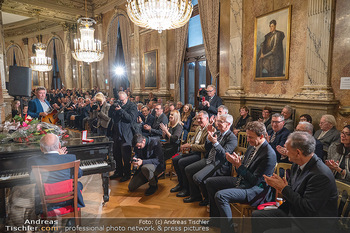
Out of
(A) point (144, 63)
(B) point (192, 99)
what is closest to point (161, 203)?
(B) point (192, 99)

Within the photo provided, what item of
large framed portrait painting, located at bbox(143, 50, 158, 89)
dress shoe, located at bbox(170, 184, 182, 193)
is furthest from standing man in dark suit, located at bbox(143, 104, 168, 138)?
large framed portrait painting, located at bbox(143, 50, 158, 89)

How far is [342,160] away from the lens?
274 cm

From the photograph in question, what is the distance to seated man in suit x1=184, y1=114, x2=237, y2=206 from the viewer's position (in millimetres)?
3091

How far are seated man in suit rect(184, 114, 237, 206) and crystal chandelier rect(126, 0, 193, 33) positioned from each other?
1787 millimetres

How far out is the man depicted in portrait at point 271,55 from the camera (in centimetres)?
485

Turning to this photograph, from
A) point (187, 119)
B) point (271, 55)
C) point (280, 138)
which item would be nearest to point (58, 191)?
point (280, 138)

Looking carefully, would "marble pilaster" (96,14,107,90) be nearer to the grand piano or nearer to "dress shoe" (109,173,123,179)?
"dress shoe" (109,173,123,179)

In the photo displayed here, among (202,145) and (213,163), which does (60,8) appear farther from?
(213,163)

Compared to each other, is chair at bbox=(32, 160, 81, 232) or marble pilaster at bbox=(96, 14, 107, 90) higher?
marble pilaster at bbox=(96, 14, 107, 90)

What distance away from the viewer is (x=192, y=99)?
8.02 m

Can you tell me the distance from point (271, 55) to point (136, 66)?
252 inches

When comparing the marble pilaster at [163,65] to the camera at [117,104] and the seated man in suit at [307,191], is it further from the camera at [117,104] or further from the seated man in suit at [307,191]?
the seated man in suit at [307,191]

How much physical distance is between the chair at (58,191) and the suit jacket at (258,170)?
5.88 ft

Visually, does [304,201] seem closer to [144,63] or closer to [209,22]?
[209,22]
